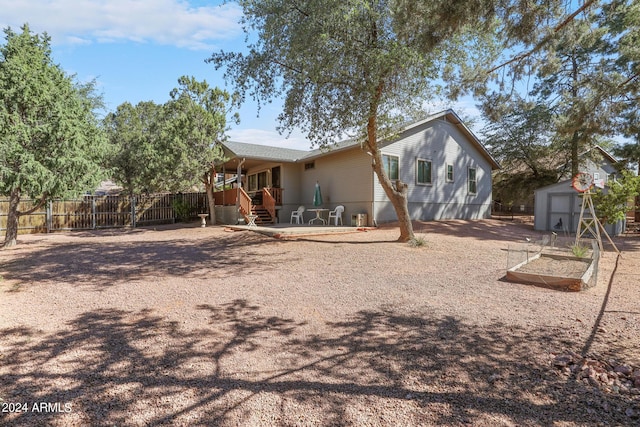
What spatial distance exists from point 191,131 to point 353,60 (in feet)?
30.9

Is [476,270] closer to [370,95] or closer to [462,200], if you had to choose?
[370,95]

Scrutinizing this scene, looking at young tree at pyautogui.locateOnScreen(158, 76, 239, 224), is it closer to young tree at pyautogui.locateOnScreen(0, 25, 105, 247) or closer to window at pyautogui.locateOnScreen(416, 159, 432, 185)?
young tree at pyautogui.locateOnScreen(0, 25, 105, 247)

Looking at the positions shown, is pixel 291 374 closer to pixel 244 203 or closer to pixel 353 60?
pixel 353 60

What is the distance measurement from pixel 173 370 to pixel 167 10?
785 centimetres

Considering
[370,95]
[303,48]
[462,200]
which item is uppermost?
[303,48]

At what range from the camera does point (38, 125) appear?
30.7 feet

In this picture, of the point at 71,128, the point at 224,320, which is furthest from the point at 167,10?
the point at 224,320

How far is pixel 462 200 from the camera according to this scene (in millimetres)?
18734

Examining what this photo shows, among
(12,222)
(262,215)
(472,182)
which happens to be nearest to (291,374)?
(12,222)

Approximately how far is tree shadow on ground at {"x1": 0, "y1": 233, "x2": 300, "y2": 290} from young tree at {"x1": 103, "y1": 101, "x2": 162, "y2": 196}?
4.02 m

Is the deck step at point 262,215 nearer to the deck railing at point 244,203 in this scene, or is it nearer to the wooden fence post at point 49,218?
the deck railing at point 244,203

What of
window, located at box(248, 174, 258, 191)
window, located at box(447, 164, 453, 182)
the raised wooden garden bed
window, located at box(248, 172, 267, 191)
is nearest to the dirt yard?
the raised wooden garden bed

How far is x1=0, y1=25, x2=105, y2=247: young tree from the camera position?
29.2 feet

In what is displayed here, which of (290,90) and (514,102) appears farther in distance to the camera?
(290,90)
